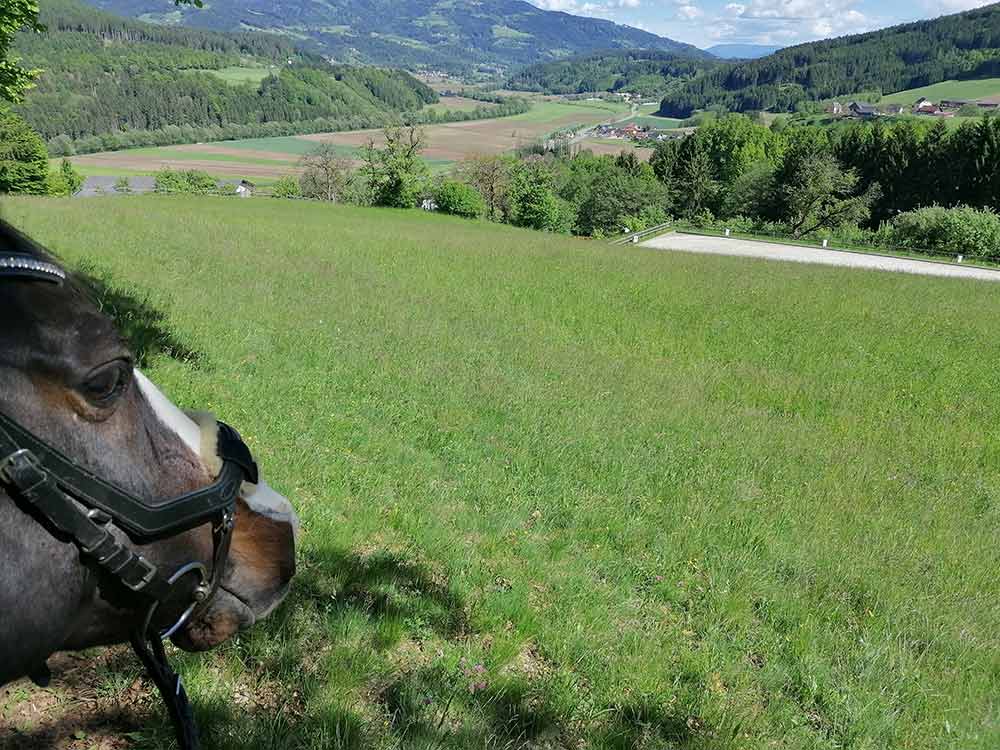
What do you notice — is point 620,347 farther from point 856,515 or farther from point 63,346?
point 63,346

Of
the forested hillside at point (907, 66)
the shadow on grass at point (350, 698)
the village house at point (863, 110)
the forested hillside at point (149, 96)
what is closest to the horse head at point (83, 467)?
the shadow on grass at point (350, 698)

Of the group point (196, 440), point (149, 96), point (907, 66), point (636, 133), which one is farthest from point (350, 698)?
point (907, 66)

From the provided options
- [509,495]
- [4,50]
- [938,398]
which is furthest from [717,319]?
[4,50]

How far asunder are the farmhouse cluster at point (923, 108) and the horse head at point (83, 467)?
14650 cm

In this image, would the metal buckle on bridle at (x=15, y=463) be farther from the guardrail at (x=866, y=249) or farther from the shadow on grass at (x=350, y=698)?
the guardrail at (x=866, y=249)

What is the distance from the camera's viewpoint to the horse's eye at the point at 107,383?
121 cm

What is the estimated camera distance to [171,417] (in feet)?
4.79

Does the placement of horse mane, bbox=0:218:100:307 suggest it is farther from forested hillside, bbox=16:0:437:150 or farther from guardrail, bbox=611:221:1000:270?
forested hillside, bbox=16:0:437:150

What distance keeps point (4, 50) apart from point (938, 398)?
17521mm

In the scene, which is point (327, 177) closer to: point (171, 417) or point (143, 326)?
point (143, 326)

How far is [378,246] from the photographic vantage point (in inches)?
909

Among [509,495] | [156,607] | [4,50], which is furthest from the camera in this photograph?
[4,50]

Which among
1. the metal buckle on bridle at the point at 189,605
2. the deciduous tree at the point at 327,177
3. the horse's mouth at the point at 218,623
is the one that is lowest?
the horse's mouth at the point at 218,623

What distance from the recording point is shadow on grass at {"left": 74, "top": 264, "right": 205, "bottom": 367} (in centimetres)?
776
